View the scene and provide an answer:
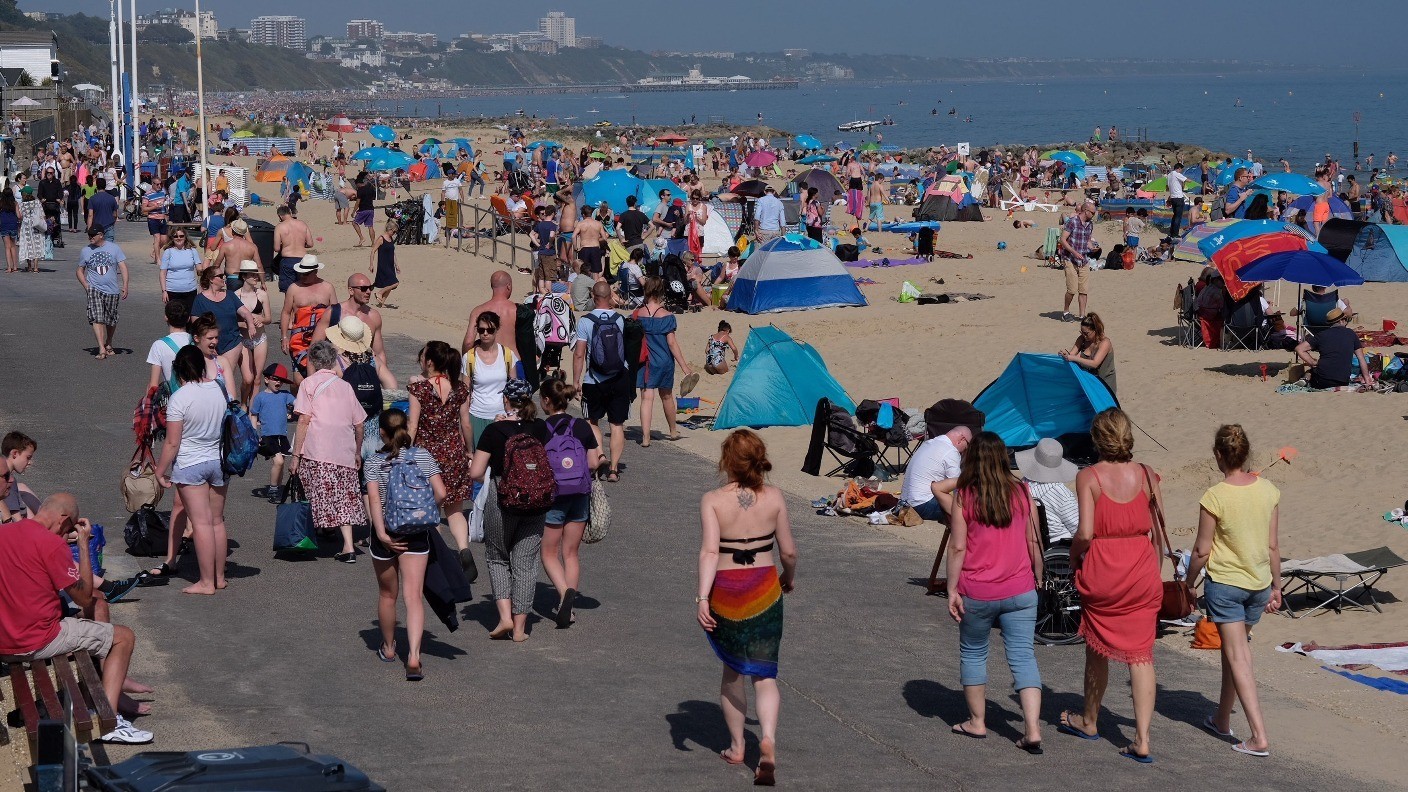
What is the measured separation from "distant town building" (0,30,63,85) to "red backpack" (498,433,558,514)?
2924 inches

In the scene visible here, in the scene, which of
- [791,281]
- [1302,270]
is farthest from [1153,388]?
[791,281]

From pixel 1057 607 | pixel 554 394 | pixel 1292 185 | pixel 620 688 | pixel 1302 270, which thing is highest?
pixel 1292 185

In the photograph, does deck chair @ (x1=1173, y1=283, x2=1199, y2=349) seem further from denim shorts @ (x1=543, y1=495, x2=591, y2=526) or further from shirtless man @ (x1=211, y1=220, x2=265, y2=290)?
denim shorts @ (x1=543, y1=495, x2=591, y2=526)

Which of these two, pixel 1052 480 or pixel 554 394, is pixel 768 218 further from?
pixel 554 394

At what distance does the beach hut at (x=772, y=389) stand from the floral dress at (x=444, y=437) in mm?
6065

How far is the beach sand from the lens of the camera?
866 cm

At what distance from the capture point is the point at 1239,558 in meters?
6.36

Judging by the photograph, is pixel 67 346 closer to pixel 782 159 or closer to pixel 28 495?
pixel 28 495

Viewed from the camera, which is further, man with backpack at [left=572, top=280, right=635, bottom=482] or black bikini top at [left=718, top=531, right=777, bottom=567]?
man with backpack at [left=572, top=280, right=635, bottom=482]

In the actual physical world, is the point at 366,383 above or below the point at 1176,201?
below

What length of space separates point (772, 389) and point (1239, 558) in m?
7.96

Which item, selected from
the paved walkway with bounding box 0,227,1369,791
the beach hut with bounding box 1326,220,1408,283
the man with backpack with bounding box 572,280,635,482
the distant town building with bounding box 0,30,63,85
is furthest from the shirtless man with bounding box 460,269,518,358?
the distant town building with bounding box 0,30,63,85

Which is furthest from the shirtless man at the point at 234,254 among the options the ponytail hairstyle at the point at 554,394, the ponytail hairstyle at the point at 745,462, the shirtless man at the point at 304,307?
the ponytail hairstyle at the point at 745,462

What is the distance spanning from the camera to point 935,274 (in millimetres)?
24625
